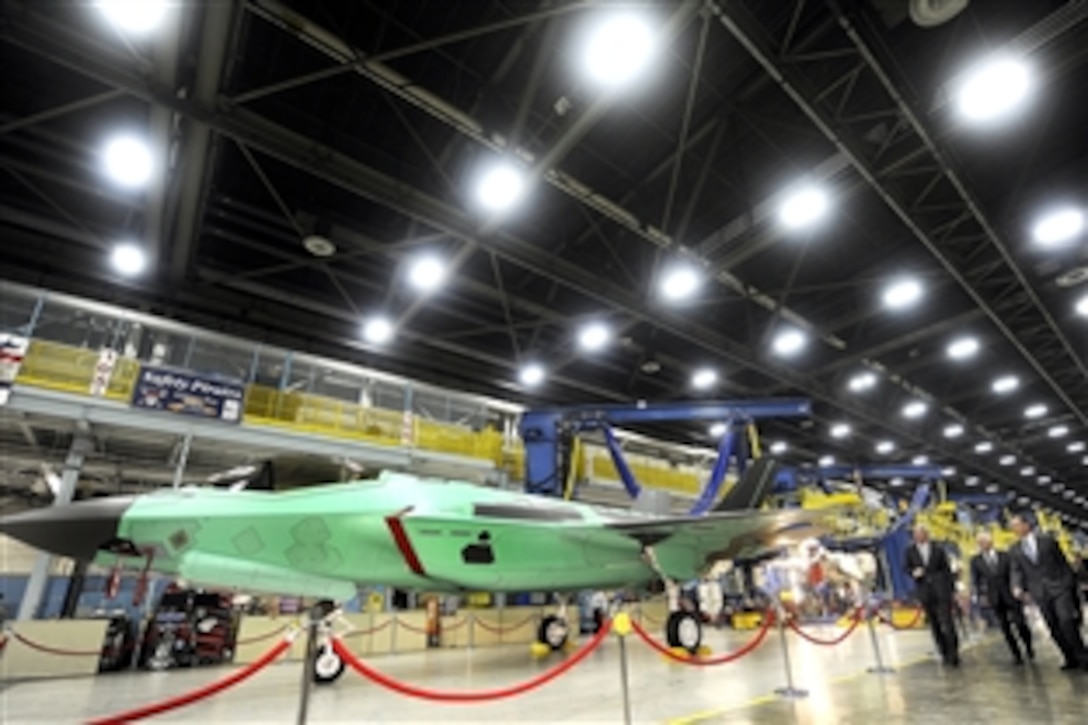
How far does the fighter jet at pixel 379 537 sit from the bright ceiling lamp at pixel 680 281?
5921 millimetres

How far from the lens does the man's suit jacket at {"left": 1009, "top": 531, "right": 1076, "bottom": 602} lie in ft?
22.8

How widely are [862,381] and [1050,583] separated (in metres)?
13.9

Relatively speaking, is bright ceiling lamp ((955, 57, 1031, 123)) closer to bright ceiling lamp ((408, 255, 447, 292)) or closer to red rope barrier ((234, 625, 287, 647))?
bright ceiling lamp ((408, 255, 447, 292))

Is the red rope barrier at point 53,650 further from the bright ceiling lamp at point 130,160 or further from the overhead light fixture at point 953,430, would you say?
the overhead light fixture at point 953,430

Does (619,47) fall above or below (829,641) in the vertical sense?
above

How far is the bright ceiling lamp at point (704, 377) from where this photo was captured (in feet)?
62.5

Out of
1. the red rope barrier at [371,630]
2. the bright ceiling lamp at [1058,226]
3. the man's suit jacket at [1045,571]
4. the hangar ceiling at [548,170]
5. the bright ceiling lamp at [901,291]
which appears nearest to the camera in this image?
the man's suit jacket at [1045,571]

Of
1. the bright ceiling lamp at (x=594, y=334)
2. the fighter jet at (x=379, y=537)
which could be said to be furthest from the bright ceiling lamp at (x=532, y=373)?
the fighter jet at (x=379, y=537)

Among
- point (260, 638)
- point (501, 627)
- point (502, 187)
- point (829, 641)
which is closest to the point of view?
point (829, 641)

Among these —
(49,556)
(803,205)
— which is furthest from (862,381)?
(49,556)

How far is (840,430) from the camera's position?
25.8 metres

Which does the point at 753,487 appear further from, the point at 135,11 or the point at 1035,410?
the point at 1035,410

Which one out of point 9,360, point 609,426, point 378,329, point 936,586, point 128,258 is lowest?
point 936,586

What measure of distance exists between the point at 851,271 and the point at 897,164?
5.38 metres
